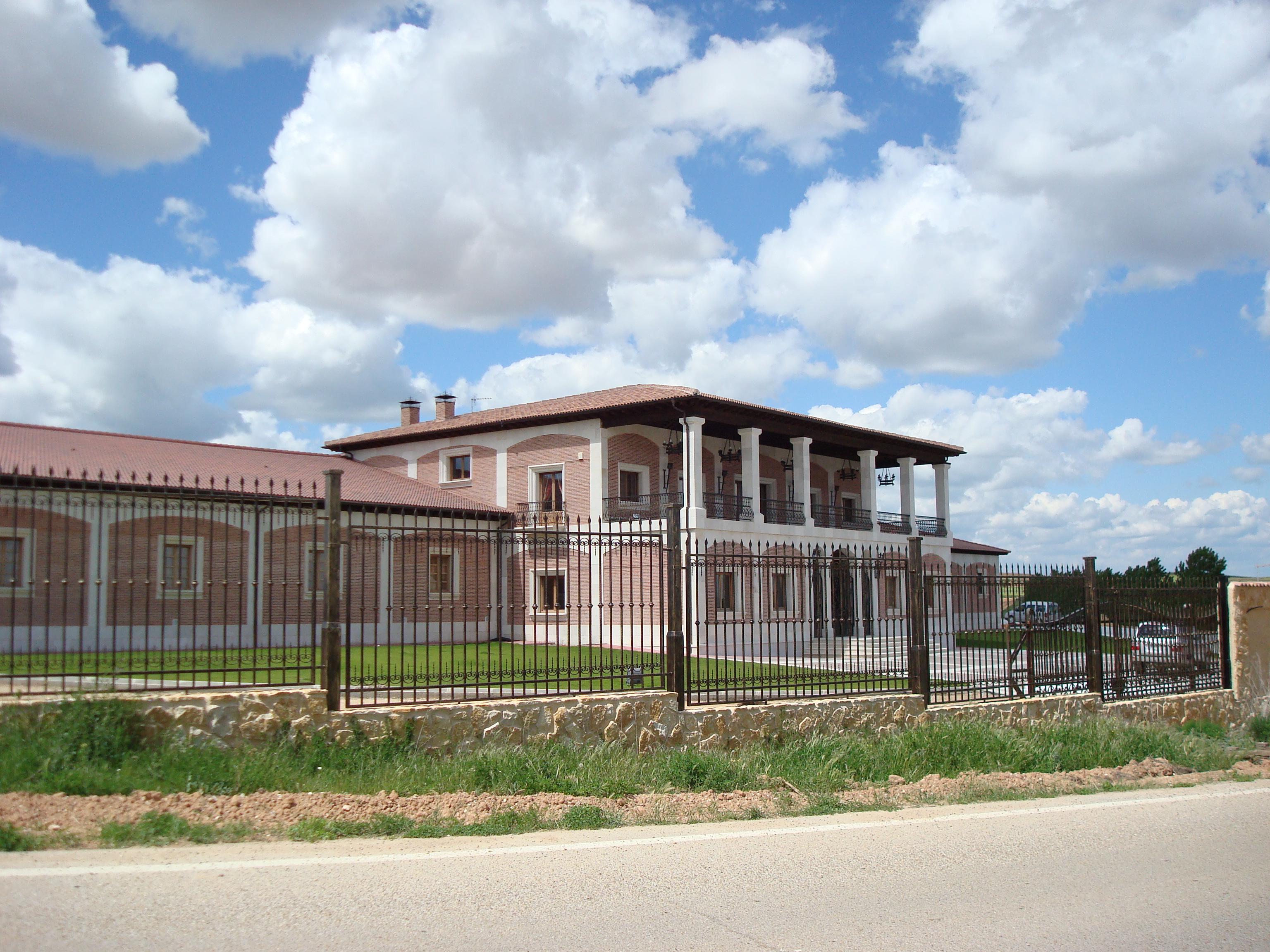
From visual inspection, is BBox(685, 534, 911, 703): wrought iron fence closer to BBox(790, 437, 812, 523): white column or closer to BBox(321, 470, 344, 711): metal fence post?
BBox(321, 470, 344, 711): metal fence post

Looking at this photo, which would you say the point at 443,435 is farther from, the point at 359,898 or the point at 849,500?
the point at 359,898

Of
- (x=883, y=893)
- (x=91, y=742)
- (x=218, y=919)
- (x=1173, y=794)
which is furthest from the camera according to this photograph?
(x=1173, y=794)

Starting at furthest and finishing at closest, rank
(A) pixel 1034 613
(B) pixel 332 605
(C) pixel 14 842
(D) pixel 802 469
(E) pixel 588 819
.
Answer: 1. (D) pixel 802 469
2. (A) pixel 1034 613
3. (B) pixel 332 605
4. (E) pixel 588 819
5. (C) pixel 14 842

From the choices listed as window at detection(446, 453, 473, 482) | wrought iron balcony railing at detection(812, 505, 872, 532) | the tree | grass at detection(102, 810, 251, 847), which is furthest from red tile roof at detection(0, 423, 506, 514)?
the tree

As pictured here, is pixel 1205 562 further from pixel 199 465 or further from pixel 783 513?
pixel 199 465

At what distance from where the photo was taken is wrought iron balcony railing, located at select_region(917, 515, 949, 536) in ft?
130

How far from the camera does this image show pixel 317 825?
6648mm

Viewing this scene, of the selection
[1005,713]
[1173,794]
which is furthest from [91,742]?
[1005,713]

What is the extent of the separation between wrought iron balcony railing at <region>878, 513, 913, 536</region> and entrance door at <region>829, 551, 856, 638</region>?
26.0 metres

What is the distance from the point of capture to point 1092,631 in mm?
13820

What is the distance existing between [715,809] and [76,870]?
4.45 metres

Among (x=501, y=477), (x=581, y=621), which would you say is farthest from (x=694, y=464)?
(x=581, y=621)

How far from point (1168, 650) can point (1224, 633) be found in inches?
52.1

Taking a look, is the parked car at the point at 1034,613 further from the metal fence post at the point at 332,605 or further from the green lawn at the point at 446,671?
the metal fence post at the point at 332,605
